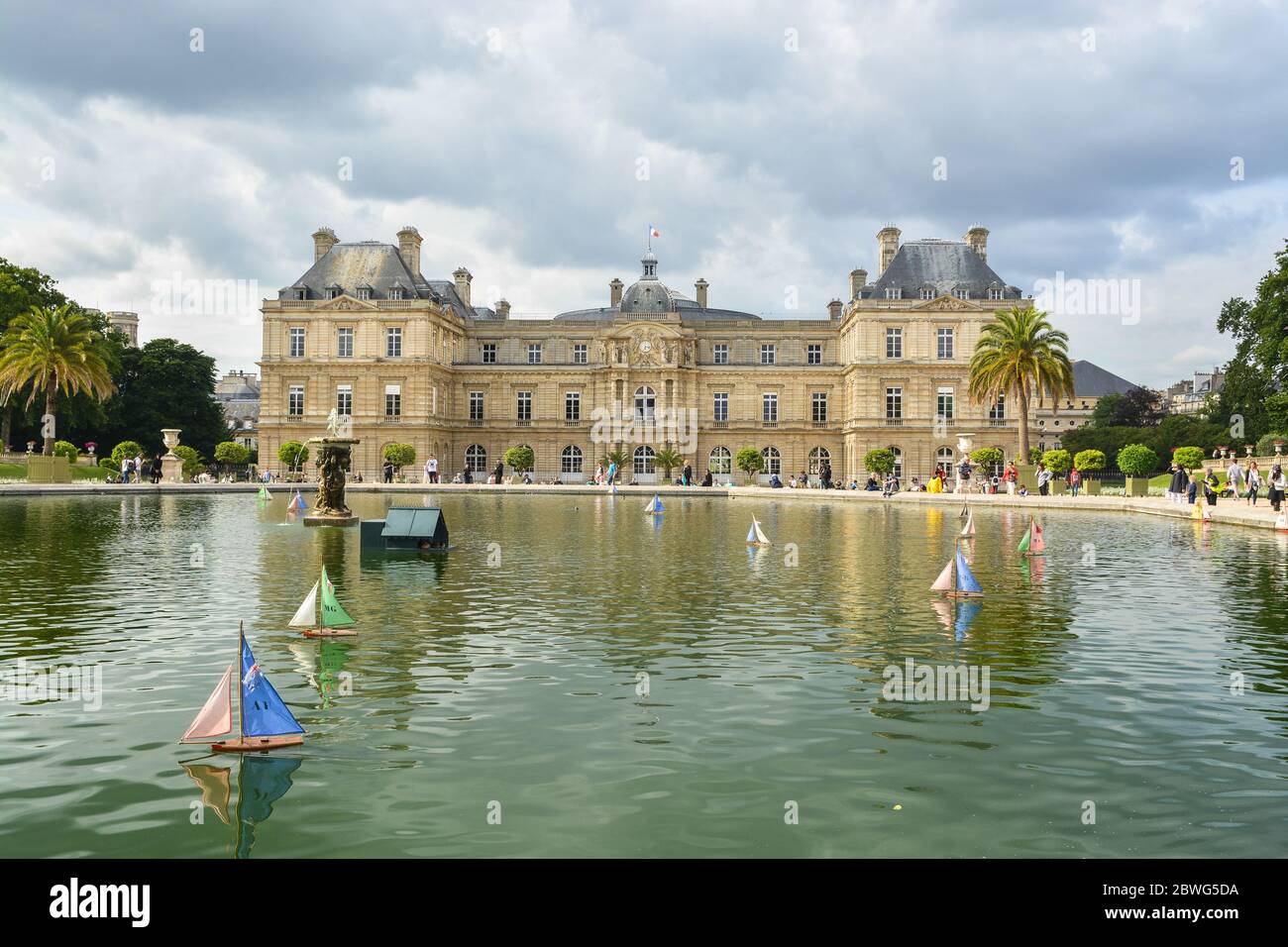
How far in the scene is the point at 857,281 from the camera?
76.9 metres

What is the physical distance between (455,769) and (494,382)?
7152 centimetres

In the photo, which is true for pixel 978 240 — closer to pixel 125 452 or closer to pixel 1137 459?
pixel 1137 459

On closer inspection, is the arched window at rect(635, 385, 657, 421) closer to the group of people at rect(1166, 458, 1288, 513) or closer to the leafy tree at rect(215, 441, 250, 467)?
the leafy tree at rect(215, 441, 250, 467)

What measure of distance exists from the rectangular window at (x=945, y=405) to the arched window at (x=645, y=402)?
66.7 feet

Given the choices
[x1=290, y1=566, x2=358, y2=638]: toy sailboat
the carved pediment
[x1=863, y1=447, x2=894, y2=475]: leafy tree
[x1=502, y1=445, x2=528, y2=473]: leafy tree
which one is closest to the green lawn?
[x1=502, y1=445, x2=528, y2=473]: leafy tree

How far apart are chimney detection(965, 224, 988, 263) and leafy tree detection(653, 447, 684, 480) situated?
2634 centimetres

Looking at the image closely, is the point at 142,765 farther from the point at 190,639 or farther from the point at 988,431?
the point at 988,431

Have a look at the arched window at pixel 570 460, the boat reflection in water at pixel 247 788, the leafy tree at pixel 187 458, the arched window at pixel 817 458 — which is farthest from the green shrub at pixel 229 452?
the boat reflection in water at pixel 247 788

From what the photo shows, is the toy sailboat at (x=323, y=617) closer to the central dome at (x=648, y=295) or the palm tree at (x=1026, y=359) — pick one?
the palm tree at (x=1026, y=359)

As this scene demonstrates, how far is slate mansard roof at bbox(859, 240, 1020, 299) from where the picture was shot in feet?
230

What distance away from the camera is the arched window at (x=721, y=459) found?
75938 millimetres

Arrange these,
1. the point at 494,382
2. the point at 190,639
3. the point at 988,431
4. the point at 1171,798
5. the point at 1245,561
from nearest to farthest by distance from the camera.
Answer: the point at 1171,798
the point at 190,639
the point at 1245,561
the point at 988,431
the point at 494,382
